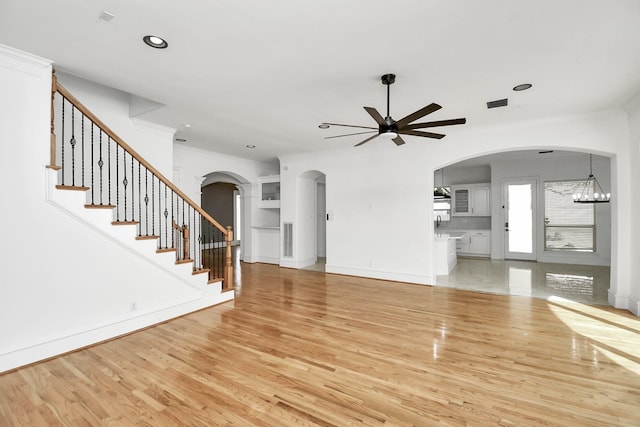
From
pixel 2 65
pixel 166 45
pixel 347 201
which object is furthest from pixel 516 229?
pixel 2 65

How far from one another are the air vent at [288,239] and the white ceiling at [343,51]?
11.9 feet

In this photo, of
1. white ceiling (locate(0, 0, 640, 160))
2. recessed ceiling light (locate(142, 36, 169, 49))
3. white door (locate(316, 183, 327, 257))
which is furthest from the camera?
white door (locate(316, 183, 327, 257))

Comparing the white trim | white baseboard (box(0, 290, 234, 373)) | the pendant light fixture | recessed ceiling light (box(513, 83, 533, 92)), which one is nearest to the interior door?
the pendant light fixture

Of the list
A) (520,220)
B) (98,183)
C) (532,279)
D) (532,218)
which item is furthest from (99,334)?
(532,218)

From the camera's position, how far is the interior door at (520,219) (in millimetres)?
8086

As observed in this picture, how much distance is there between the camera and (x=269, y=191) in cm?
847

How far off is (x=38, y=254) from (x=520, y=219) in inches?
398

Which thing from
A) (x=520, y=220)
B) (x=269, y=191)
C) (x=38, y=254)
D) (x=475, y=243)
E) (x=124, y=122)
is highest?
(x=124, y=122)

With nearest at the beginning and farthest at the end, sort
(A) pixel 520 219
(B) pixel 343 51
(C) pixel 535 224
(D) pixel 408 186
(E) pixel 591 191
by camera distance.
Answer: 1. (B) pixel 343 51
2. (D) pixel 408 186
3. (E) pixel 591 191
4. (C) pixel 535 224
5. (A) pixel 520 219

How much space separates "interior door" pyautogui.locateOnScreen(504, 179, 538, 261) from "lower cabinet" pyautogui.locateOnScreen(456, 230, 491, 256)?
0.48m

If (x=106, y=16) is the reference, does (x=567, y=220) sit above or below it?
below

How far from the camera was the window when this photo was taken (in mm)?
7570

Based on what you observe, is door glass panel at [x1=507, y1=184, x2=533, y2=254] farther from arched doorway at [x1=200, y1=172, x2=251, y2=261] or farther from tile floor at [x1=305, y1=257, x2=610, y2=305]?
arched doorway at [x1=200, y1=172, x2=251, y2=261]

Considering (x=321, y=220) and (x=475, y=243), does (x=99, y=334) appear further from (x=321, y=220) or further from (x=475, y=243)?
(x=475, y=243)
